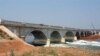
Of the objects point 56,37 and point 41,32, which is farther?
point 56,37

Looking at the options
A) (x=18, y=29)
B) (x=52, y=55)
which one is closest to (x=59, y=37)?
(x=18, y=29)

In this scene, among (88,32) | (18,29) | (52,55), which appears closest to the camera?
(52,55)

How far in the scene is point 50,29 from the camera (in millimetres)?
74750

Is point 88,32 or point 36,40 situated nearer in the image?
point 36,40

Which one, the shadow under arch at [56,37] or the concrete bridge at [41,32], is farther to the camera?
the shadow under arch at [56,37]

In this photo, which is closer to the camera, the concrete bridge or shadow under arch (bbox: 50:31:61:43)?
the concrete bridge

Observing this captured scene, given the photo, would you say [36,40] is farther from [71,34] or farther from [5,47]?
[5,47]

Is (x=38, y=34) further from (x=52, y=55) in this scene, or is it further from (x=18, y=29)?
(x=52, y=55)

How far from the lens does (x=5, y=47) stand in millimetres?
26703

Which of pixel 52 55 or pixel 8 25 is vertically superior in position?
pixel 8 25

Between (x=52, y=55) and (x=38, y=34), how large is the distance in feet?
172

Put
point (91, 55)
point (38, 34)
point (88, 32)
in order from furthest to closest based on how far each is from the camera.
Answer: point (88, 32)
point (38, 34)
point (91, 55)

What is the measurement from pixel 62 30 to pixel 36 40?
1437 centimetres

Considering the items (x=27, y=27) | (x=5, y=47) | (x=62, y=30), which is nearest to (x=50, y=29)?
(x=62, y=30)
